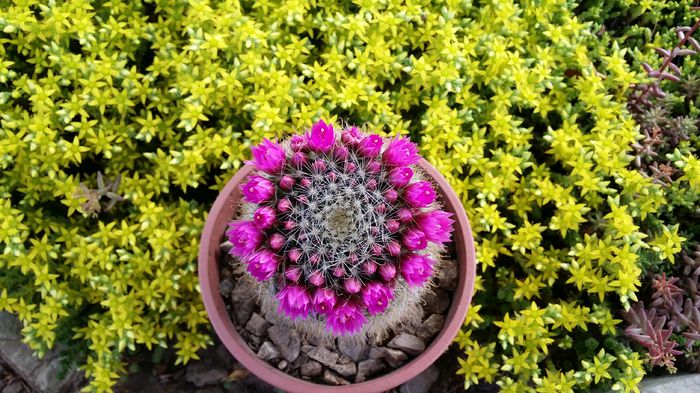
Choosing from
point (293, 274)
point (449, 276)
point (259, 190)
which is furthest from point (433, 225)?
point (449, 276)

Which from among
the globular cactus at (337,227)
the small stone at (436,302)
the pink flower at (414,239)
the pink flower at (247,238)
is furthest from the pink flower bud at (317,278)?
the small stone at (436,302)

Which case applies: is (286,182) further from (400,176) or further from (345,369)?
(345,369)

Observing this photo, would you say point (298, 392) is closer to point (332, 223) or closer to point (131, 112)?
point (332, 223)

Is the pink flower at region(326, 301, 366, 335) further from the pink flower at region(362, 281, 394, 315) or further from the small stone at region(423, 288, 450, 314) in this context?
the small stone at region(423, 288, 450, 314)

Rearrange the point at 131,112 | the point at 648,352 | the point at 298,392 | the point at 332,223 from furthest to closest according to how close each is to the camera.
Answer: the point at 131,112 → the point at 648,352 → the point at 298,392 → the point at 332,223

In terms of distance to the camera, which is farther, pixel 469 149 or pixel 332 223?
pixel 469 149

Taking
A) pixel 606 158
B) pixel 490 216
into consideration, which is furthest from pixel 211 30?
pixel 606 158
